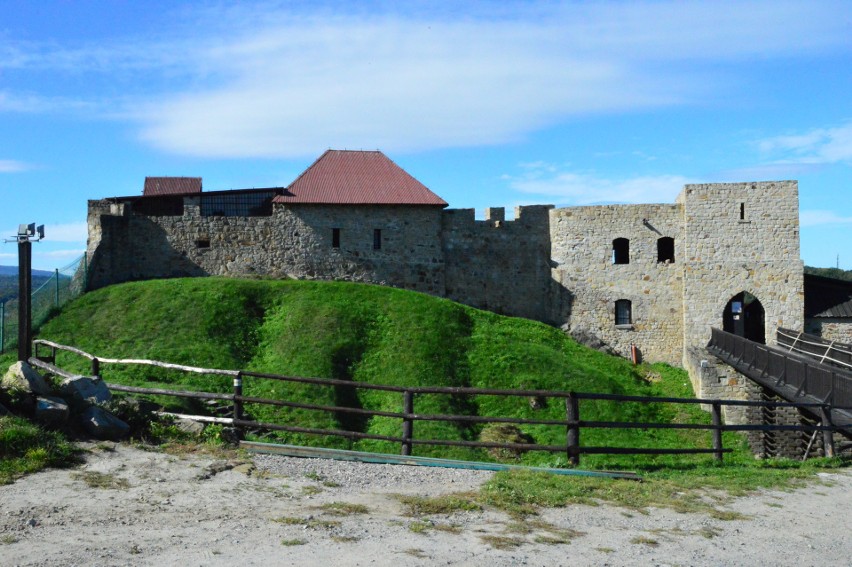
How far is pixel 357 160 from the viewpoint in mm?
33969

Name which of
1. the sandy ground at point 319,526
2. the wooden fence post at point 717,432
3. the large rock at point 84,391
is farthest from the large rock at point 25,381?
the wooden fence post at point 717,432

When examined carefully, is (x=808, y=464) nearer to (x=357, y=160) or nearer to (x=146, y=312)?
(x=146, y=312)

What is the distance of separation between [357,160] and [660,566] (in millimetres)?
28224

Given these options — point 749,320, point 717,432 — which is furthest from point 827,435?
point 749,320

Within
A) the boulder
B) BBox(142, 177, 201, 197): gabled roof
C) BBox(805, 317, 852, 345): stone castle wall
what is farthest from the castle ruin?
the boulder

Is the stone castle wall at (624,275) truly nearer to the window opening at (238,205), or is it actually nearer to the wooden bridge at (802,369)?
the wooden bridge at (802,369)

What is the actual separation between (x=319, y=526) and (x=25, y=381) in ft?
14.8

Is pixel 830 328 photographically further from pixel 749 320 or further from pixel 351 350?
pixel 351 350

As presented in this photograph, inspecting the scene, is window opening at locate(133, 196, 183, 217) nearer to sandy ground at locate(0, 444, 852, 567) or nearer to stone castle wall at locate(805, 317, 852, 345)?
sandy ground at locate(0, 444, 852, 567)

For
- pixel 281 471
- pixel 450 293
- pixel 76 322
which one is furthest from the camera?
pixel 450 293

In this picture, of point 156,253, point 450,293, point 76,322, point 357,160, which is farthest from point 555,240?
point 76,322

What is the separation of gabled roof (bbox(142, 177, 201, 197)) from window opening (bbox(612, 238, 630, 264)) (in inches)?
689

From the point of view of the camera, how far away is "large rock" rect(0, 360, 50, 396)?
9.77 meters

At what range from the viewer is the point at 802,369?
18.5 m
